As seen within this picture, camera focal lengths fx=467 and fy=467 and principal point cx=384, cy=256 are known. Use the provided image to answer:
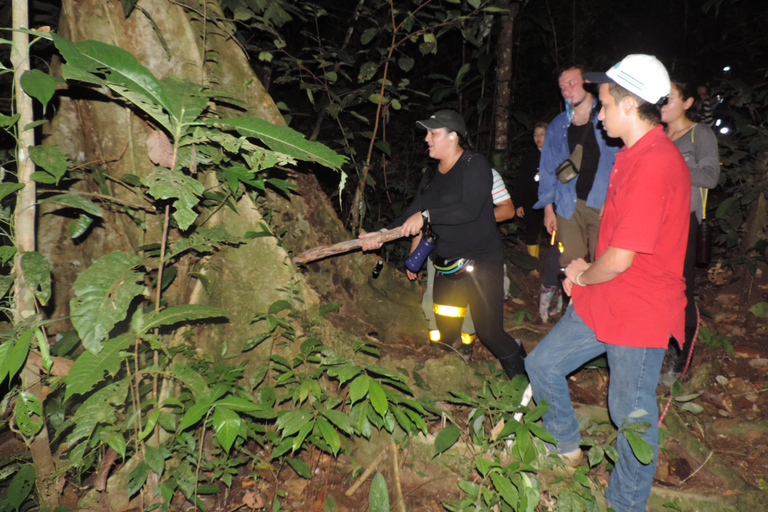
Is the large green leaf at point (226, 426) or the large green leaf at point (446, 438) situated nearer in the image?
the large green leaf at point (226, 426)

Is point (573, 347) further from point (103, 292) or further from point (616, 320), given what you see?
point (103, 292)

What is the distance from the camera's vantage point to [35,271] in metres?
1.77

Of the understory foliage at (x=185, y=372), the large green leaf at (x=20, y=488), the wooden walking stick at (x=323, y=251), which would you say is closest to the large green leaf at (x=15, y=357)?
the understory foliage at (x=185, y=372)

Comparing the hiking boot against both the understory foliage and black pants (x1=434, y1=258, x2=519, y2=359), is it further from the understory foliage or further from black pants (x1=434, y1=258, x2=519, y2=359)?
the understory foliage

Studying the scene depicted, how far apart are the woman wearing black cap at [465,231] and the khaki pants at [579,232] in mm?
933

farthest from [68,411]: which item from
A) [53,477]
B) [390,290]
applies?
[390,290]

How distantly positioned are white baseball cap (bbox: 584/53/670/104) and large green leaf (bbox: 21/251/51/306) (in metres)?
2.51

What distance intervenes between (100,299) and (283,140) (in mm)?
891

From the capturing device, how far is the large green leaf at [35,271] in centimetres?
176

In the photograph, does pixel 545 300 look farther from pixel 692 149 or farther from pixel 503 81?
pixel 503 81

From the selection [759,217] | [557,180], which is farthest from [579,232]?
[759,217]

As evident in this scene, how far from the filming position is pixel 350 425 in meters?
2.37

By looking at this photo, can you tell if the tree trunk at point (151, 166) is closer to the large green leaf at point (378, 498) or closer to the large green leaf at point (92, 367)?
the large green leaf at point (92, 367)

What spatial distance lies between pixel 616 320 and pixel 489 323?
119cm
